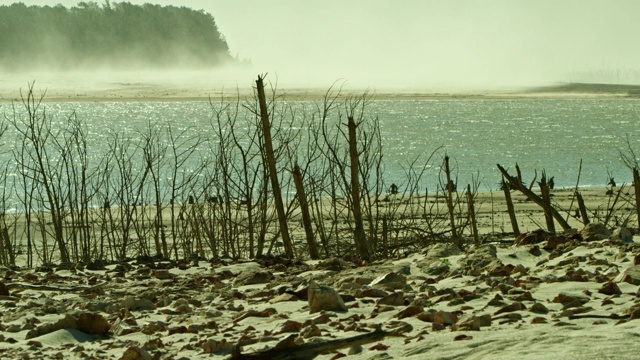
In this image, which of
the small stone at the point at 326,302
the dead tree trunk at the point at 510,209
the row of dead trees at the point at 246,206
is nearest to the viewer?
the small stone at the point at 326,302

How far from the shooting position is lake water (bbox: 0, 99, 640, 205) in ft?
114

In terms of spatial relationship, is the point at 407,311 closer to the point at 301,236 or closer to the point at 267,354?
the point at 267,354

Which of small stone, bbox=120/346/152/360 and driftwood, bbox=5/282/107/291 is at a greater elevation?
small stone, bbox=120/346/152/360

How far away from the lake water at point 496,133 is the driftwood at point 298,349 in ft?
32.3

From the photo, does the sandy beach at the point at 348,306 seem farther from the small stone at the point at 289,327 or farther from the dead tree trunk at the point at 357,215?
the dead tree trunk at the point at 357,215

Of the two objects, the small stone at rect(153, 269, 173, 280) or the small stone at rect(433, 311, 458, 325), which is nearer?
the small stone at rect(433, 311, 458, 325)

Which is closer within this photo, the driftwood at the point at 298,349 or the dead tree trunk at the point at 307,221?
the driftwood at the point at 298,349

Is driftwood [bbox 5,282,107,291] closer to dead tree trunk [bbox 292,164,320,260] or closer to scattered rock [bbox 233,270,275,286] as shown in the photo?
scattered rock [bbox 233,270,275,286]

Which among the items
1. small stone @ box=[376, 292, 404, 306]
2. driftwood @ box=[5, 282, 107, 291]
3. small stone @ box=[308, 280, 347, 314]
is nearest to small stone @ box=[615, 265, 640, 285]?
small stone @ box=[376, 292, 404, 306]

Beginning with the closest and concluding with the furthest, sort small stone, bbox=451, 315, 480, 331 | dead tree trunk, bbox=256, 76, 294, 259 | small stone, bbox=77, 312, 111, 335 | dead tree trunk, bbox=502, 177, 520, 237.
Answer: small stone, bbox=451, 315, 480, 331, small stone, bbox=77, 312, 111, 335, dead tree trunk, bbox=256, 76, 294, 259, dead tree trunk, bbox=502, 177, 520, 237

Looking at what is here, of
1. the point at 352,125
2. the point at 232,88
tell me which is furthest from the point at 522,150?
the point at 232,88

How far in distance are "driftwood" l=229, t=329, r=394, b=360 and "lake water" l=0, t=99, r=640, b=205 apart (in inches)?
388

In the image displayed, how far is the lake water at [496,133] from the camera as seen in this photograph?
114 feet

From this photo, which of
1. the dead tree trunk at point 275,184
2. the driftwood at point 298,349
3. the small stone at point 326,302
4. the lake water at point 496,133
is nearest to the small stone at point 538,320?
the driftwood at point 298,349
